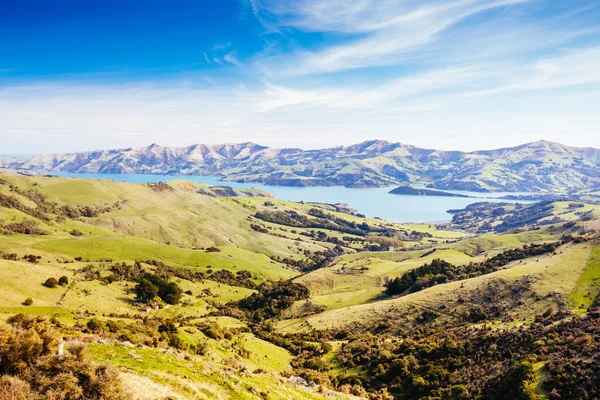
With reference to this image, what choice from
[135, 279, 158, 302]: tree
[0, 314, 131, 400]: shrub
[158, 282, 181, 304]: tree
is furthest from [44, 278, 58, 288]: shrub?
[0, 314, 131, 400]: shrub

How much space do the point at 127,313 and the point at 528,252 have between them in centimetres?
10570

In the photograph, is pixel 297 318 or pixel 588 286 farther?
pixel 297 318

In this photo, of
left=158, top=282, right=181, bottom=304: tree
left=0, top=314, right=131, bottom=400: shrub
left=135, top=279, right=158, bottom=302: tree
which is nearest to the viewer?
left=0, top=314, right=131, bottom=400: shrub

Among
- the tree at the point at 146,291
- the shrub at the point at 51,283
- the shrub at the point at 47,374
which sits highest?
the shrub at the point at 47,374

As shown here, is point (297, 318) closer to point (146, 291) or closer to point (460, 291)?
point (146, 291)

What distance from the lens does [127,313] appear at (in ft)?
209

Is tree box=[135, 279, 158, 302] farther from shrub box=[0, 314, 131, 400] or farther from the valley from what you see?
shrub box=[0, 314, 131, 400]

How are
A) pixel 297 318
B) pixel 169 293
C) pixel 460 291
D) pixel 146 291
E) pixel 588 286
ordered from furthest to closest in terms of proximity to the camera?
1. pixel 169 293
2. pixel 297 318
3. pixel 146 291
4. pixel 460 291
5. pixel 588 286

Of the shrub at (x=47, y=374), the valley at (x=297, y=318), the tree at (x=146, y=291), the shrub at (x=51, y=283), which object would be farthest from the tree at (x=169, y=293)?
the shrub at (x=47, y=374)

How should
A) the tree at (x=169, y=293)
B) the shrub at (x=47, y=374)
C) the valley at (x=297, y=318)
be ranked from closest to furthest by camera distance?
the shrub at (x=47, y=374)
the valley at (x=297, y=318)
the tree at (x=169, y=293)

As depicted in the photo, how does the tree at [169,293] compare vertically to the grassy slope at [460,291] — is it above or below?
below

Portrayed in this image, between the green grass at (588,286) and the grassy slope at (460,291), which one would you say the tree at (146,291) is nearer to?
the grassy slope at (460,291)

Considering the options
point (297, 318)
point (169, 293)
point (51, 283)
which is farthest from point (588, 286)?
point (51, 283)

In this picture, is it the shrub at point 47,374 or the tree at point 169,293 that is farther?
the tree at point 169,293
